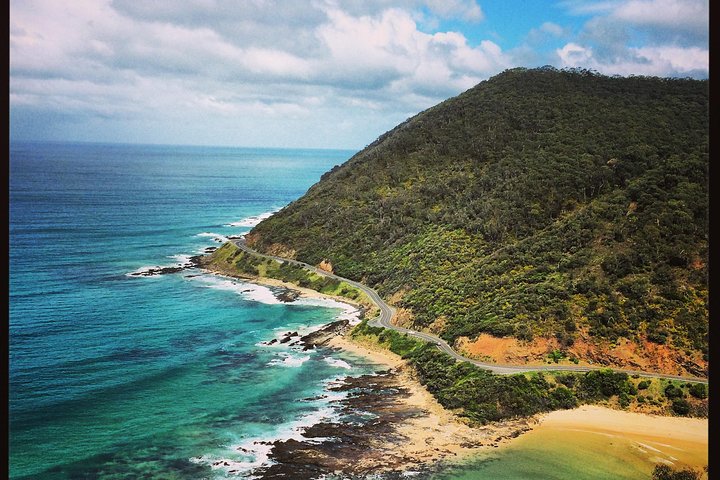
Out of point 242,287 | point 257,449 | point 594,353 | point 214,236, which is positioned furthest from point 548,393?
point 214,236

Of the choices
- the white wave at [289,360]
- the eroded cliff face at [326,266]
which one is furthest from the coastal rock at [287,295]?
the white wave at [289,360]

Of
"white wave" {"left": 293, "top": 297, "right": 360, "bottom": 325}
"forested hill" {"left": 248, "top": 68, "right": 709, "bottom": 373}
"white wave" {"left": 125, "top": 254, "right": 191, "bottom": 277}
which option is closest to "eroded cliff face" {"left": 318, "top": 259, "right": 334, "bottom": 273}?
"forested hill" {"left": 248, "top": 68, "right": 709, "bottom": 373}

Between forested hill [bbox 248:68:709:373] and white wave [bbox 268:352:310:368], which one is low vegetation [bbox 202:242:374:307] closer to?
forested hill [bbox 248:68:709:373]

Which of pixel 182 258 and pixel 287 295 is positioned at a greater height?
pixel 182 258

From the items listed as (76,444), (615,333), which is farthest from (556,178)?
(76,444)

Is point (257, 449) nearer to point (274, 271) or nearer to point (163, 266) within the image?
point (274, 271)
